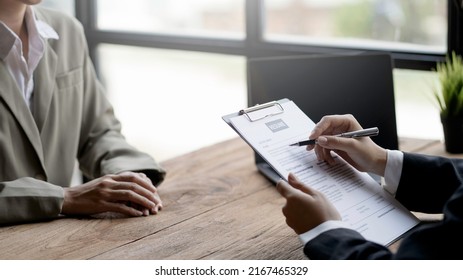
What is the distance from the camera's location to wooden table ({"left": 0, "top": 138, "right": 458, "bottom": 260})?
4.52 feet

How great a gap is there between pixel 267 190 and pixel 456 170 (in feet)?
1.49

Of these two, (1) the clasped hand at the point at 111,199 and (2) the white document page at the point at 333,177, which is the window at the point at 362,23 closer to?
(2) the white document page at the point at 333,177

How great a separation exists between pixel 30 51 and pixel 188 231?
656mm

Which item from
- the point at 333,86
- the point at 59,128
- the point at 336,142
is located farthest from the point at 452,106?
the point at 59,128

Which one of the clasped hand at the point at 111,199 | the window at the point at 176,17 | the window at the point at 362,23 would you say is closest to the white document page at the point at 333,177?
the clasped hand at the point at 111,199

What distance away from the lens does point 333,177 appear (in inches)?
55.6

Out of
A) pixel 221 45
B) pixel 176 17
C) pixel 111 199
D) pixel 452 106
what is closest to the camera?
pixel 111 199

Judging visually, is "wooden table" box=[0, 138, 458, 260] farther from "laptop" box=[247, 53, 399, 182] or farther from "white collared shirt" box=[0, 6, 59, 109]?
"white collared shirt" box=[0, 6, 59, 109]

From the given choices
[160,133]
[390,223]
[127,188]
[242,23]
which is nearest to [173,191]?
[127,188]

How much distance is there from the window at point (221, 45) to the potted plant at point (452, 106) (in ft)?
0.52

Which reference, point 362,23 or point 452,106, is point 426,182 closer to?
point 452,106

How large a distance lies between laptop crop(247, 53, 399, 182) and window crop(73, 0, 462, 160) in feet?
1.18

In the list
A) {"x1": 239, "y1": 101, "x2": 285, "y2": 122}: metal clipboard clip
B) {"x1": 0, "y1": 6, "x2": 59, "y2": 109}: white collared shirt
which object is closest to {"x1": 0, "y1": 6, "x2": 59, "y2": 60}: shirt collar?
{"x1": 0, "y1": 6, "x2": 59, "y2": 109}: white collared shirt

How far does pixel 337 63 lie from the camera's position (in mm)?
1848
